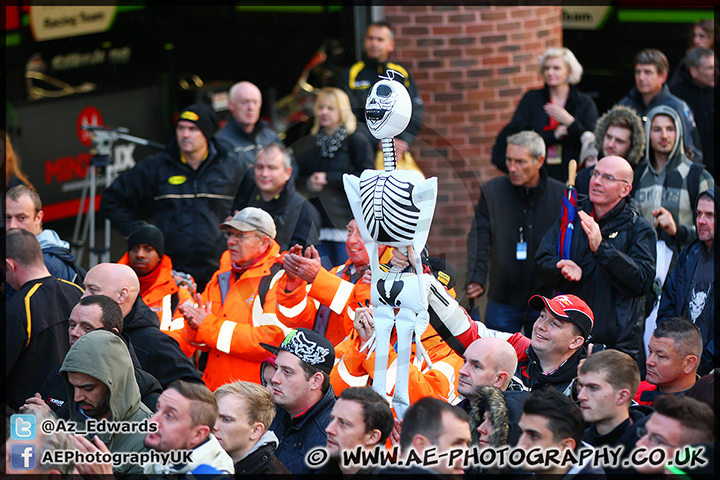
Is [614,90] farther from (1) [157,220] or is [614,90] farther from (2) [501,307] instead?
(1) [157,220]

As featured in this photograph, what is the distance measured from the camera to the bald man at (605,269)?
561 cm

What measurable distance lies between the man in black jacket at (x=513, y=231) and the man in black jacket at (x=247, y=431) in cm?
251

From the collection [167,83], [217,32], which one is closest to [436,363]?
[167,83]

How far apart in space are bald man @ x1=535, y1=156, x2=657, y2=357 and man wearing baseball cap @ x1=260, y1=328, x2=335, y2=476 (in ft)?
6.13

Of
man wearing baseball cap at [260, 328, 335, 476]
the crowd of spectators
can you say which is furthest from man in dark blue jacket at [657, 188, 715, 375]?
man wearing baseball cap at [260, 328, 335, 476]

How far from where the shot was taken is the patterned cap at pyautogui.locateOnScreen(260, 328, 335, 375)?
4.47m

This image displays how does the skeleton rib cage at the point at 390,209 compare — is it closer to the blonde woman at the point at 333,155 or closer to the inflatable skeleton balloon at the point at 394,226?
the inflatable skeleton balloon at the point at 394,226

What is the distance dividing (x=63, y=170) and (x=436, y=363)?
617 centimetres

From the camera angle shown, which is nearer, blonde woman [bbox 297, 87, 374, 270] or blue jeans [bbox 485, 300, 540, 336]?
blue jeans [bbox 485, 300, 540, 336]

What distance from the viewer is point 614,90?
11.0 m

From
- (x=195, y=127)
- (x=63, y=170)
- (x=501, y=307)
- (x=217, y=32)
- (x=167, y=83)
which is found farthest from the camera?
(x=217, y=32)

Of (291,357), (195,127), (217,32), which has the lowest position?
(291,357)

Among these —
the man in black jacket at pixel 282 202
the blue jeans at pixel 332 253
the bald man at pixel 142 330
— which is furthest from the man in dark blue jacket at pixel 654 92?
the bald man at pixel 142 330

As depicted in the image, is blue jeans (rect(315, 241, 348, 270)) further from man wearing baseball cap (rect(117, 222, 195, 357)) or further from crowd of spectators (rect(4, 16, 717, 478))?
man wearing baseball cap (rect(117, 222, 195, 357))
